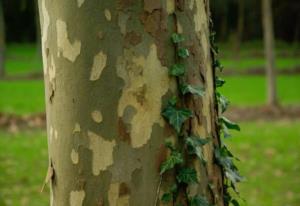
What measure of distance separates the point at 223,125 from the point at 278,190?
6.90m

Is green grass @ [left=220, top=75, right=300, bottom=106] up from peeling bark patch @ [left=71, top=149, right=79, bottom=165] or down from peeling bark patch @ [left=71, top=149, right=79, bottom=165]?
down

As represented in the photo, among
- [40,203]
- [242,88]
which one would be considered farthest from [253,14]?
[40,203]

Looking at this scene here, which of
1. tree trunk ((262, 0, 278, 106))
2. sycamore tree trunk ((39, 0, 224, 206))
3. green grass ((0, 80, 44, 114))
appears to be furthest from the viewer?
green grass ((0, 80, 44, 114))

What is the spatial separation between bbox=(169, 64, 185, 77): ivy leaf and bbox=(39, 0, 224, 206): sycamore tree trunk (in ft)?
0.05

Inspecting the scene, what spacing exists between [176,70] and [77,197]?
0.47m

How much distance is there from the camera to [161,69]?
181cm

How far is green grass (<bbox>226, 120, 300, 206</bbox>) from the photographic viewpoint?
8.53m

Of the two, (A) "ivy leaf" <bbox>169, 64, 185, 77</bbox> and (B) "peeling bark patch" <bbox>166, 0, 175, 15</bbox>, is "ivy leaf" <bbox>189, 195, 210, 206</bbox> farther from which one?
(B) "peeling bark patch" <bbox>166, 0, 175, 15</bbox>

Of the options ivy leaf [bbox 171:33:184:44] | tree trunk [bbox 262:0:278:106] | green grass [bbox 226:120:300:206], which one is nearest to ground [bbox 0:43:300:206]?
green grass [bbox 226:120:300:206]

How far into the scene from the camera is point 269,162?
1027 cm

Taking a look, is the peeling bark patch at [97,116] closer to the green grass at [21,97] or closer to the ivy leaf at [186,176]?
the ivy leaf at [186,176]

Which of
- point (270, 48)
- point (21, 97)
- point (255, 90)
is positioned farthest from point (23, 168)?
point (255, 90)

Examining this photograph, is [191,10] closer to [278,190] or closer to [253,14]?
[278,190]

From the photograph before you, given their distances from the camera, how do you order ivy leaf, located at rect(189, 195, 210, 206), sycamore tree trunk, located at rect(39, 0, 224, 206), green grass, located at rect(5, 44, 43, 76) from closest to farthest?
sycamore tree trunk, located at rect(39, 0, 224, 206) < ivy leaf, located at rect(189, 195, 210, 206) < green grass, located at rect(5, 44, 43, 76)
